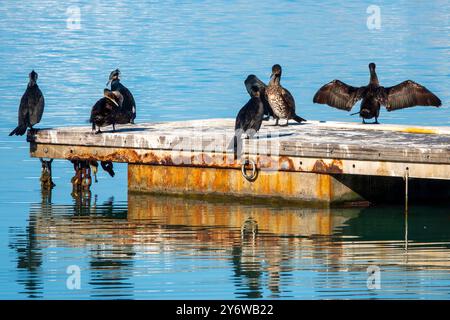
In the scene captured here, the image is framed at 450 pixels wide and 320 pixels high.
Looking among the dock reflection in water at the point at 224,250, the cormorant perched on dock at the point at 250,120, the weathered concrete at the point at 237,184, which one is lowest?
the dock reflection in water at the point at 224,250

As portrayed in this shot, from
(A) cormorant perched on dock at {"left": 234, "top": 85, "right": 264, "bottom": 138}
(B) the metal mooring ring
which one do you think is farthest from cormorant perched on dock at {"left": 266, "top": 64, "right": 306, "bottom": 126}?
(B) the metal mooring ring

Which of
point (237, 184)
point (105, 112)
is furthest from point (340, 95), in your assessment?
point (105, 112)

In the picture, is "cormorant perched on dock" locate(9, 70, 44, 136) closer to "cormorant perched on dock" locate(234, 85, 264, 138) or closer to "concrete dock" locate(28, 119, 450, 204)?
"concrete dock" locate(28, 119, 450, 204)

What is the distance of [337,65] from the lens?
1695 inches

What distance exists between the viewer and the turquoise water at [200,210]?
1783cm

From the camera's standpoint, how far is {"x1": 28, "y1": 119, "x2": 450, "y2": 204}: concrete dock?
21141mm

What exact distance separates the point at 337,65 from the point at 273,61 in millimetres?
1965

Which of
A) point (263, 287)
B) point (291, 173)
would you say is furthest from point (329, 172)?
point (263, 287)

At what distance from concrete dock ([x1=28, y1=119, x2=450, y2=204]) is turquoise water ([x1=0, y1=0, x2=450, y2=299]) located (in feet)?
1.10

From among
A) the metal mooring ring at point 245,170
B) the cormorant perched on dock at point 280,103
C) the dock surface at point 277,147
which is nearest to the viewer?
the dock surface at point 277,147

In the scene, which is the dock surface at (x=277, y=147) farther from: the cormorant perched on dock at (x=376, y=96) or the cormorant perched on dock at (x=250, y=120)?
the cormorant perched on dock at (x=376, y=96)

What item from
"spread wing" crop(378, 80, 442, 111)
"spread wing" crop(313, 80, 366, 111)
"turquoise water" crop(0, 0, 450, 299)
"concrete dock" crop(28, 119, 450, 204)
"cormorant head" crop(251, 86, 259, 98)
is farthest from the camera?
"spread wing" crop(313, 80, 366, 111)

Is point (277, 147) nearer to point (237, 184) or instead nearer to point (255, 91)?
point (237, 184)

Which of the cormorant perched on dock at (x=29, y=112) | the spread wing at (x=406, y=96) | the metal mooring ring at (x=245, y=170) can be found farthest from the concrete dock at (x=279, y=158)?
the spread wing at (x=406, y=96)
